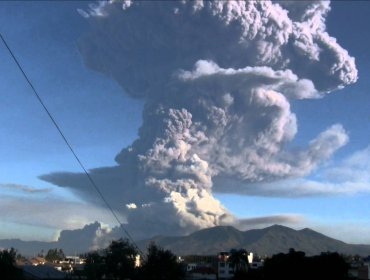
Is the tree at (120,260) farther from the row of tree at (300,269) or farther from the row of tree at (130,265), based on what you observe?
the row of tree at (300,269)

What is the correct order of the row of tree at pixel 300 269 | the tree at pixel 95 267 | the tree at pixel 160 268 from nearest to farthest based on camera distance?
the row of tree at pixel 300 269 → the tree at pixel 160 268 → the tree at pixel 95 267

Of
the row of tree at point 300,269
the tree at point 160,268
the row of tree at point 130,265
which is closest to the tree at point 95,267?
the row of tree at point 130,265

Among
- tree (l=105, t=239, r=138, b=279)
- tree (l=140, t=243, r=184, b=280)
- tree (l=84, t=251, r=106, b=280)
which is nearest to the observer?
tree (l=140, t=243, r=184, b=280)

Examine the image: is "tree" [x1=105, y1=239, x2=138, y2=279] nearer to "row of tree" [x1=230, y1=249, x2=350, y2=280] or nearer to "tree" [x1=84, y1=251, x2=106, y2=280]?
"tree" [x1=84, y1=251, x2=106, y2=280]

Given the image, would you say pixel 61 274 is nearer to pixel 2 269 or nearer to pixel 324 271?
pixel 2 269

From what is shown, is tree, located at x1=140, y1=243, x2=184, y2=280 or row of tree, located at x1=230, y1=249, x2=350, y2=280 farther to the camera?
tree, located at x1=140, y1=243, x2=184, y2=280

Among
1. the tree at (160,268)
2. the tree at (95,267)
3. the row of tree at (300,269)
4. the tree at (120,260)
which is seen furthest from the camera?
the tree at (95,267)

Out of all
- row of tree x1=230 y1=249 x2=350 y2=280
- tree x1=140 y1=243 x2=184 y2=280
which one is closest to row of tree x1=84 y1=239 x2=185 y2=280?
tree x1=140 y1=243 x2=184 y2=280
